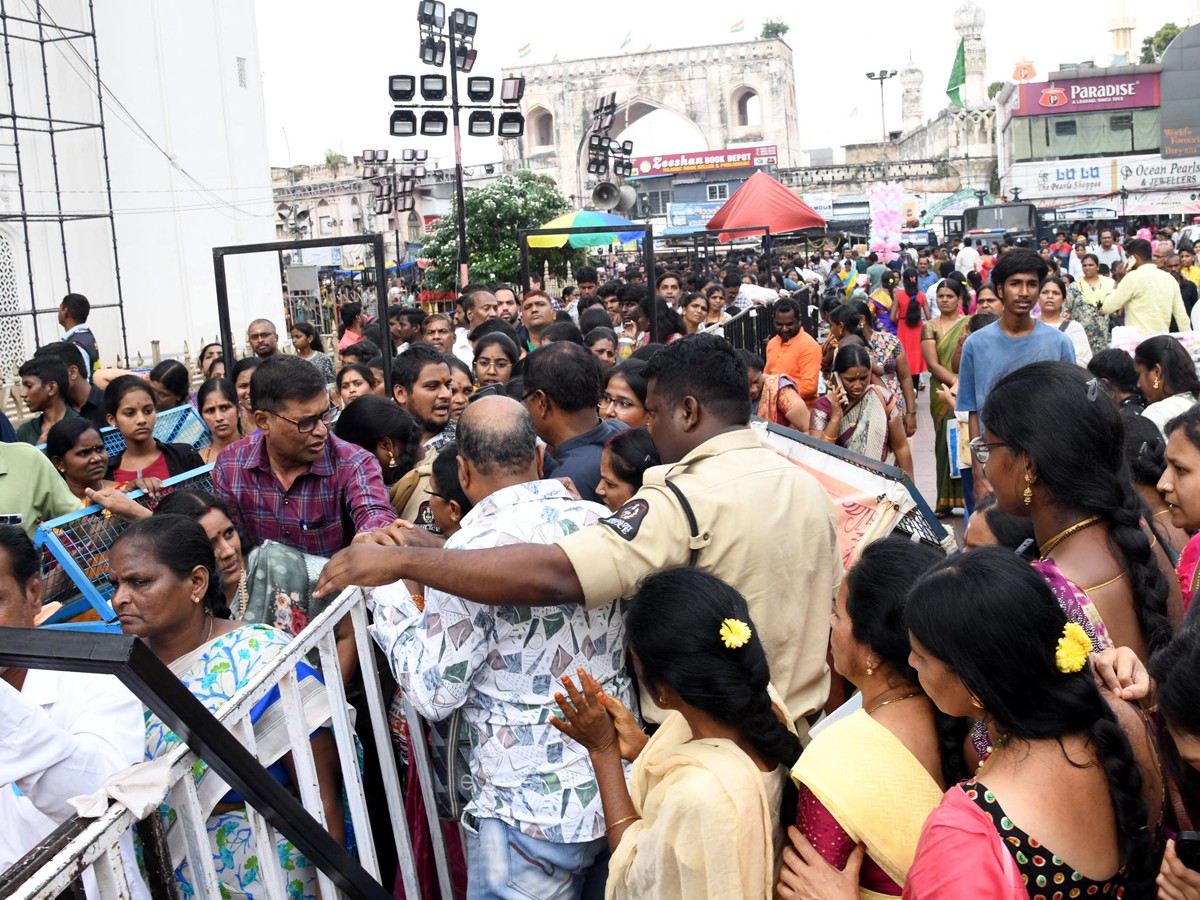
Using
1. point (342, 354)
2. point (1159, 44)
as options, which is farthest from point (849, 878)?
point (1159, 44)

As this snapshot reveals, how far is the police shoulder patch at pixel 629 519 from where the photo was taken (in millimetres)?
2529

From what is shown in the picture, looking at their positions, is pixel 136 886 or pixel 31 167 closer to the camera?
pixel 136 886

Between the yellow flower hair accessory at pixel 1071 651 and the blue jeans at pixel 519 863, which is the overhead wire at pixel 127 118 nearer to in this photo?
the blue jeans at pixel 519 863

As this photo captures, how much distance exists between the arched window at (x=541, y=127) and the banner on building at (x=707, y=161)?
1242 cm

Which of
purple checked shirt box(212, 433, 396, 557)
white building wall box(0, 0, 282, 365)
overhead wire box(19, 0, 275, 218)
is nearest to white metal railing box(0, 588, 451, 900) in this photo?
purple checked shirt box(212, 433, 396, 557)

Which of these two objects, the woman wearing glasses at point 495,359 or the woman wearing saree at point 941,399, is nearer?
the woman wearing glasses at point 495,359

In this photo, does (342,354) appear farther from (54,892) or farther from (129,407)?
(54,892)

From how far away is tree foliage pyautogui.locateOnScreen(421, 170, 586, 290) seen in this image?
26.1 metres

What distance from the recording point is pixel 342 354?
8.13 m

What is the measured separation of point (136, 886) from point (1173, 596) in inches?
90.8

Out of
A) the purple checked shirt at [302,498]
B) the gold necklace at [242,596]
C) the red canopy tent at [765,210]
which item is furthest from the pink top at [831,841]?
the red canopy tent at [765,210]

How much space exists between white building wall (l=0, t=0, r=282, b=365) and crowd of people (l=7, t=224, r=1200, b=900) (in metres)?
15.7

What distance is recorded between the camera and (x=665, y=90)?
64.8m

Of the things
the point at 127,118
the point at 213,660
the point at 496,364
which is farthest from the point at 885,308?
the point at 127,118
